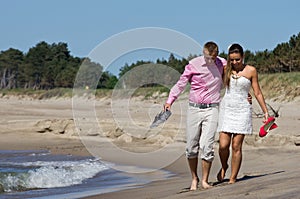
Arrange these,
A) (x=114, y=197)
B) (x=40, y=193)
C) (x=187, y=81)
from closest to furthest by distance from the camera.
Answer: (x=187, y=81)
(x=114, y=197)
(x=40, y=193)

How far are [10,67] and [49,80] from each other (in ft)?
49.7

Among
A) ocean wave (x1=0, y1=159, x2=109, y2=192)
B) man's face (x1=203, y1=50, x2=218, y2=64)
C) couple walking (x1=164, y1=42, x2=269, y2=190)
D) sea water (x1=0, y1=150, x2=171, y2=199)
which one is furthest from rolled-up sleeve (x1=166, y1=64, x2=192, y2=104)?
ocean wave (x1=0, y1=159, x2=109, y2=192)

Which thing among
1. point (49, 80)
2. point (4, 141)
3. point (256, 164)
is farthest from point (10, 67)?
point (256, 164)

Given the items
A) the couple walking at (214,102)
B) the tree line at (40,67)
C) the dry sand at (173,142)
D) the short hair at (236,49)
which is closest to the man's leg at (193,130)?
the couple walking at (214,102)

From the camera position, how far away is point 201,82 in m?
6.67

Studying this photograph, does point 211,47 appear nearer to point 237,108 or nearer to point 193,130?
point 237,108

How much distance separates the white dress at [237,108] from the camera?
6.86 m

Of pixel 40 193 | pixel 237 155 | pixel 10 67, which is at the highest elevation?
pixel 10 67

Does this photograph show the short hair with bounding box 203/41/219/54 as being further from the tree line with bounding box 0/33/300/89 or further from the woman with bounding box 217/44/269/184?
the tree line with bounding box 0/33/300/89

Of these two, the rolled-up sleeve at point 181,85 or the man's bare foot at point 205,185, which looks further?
the man's bare foot at point 205,185

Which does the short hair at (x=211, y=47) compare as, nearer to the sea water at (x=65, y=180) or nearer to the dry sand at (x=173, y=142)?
the dry sand at (x=173, y=142)

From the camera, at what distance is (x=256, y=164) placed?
10992 mm

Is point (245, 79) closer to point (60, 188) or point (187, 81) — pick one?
point (187, 81)

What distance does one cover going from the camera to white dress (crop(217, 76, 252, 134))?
6855 millimetres
